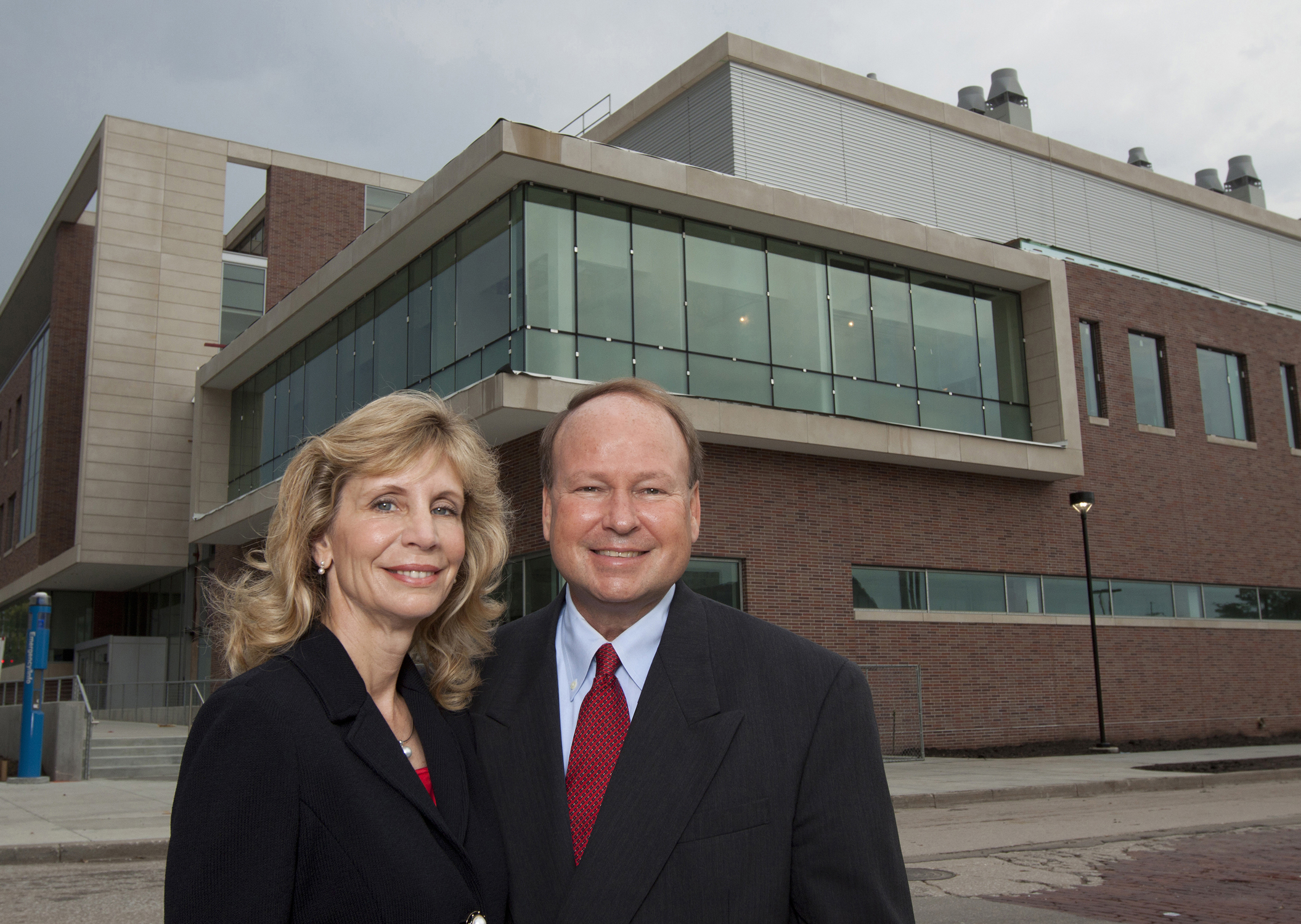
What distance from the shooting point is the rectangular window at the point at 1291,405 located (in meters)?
27.5

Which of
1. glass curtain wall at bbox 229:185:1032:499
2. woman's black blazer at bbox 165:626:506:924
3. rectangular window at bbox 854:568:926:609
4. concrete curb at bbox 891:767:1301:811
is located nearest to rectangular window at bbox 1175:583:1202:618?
glass curtain wall at bbox 229:185:1032:499

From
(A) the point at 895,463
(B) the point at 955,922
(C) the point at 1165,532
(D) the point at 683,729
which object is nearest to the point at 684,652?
(D) the point at 683,729

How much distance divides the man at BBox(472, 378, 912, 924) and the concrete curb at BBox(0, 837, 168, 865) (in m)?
8.70

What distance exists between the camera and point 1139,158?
3303 cm

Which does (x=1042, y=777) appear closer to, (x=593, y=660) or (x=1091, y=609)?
(x=1091, y=609)

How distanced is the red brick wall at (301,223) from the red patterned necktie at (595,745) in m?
33.1

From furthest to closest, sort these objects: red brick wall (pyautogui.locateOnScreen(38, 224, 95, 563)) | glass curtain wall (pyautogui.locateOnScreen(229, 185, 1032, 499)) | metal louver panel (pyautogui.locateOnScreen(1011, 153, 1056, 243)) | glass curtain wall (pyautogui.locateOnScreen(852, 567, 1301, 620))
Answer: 1. red brick wall (pyautogui.locateOnScreen(38, 224, 95, 563))
2. metal louver panel (pyautogui.locateOnScreen(1011, 153, 1056, 243))
3. glass curtain wall (pyautogui.locateOnScreen(852, 567, 1301, 620))
4. glass curtain wall (pyautogui.locateOnScreen(229, 185, 1032, 499))

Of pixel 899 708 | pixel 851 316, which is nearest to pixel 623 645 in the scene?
pixel 899 708

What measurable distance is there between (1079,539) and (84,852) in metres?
19.5

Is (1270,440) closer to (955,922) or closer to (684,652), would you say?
(955,922)

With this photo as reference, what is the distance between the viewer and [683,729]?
7.71 feet

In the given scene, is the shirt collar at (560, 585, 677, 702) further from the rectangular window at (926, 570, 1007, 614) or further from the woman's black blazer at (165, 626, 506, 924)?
the rectangular window at (926, 570, 1007, 614)

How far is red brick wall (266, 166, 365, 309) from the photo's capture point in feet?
111

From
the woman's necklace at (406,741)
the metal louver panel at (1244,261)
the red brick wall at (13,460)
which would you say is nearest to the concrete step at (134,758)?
the woman's necklace at (406,741)
